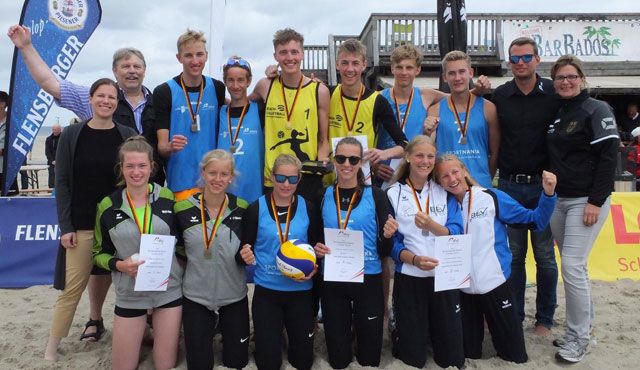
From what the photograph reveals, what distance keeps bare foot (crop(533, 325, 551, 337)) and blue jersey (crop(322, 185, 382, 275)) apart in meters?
1.64

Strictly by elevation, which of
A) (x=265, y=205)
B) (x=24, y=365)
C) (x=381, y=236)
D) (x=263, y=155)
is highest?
(x=263, y=155)

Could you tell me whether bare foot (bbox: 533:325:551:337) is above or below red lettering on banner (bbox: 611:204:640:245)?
below

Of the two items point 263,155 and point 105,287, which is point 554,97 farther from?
point 105,287

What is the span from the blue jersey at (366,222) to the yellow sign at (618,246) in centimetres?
320

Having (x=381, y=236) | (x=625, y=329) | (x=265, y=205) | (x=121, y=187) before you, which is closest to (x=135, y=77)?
(x=121, y=187)

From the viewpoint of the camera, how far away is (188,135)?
13.0ft

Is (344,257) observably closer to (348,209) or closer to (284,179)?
(348,209)

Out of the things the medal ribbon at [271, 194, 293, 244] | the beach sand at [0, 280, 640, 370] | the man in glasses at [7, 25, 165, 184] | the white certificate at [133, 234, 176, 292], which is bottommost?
the beach sand at [0, 280, 640, 370]

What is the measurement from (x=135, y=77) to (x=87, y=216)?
130 centimetres

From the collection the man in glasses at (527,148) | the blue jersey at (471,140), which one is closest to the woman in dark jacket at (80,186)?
the blue jersey at (471,140)

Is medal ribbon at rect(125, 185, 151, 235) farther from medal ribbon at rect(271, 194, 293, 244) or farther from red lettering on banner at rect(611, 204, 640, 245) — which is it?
red lettering on banner at rect(611, 204, 640, 245)

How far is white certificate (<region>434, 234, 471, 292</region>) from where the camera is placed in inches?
133

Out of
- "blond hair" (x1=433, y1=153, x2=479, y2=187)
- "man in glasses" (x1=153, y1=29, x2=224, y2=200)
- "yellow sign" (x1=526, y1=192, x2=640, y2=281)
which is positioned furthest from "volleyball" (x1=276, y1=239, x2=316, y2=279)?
"yellow sign" (x1=526, y1=192, x2=640, y2=281)

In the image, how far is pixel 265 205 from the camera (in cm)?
351
